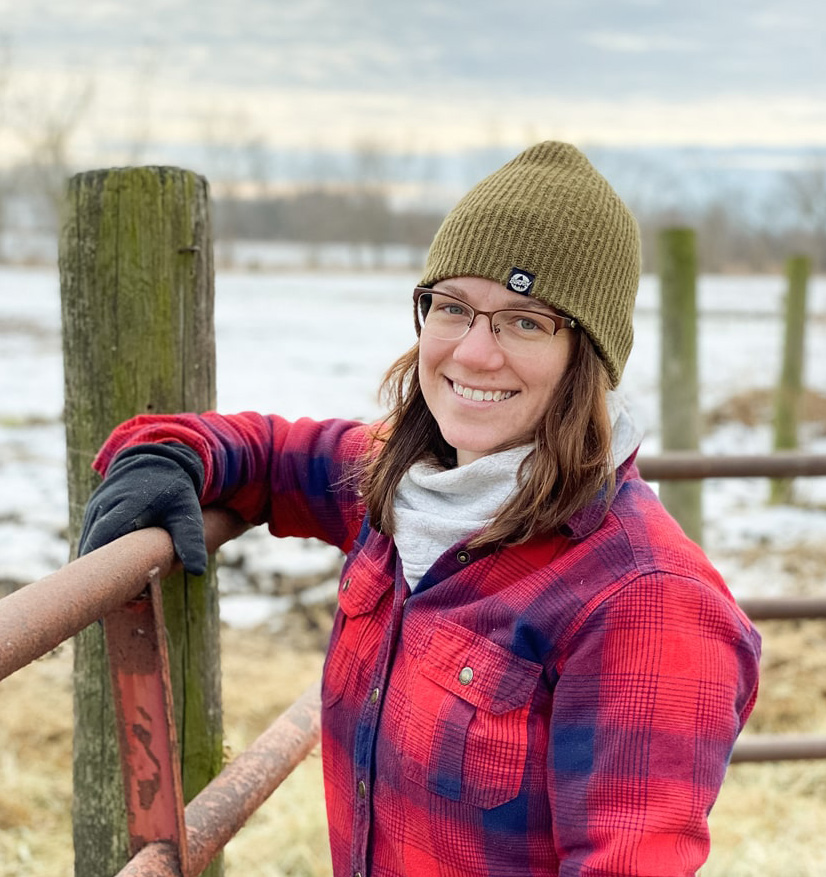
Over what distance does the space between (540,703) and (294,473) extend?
0.72 metres

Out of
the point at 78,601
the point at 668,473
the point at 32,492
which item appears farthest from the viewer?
the point at 32,492

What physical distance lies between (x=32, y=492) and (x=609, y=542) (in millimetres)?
5402

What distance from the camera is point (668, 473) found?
262 centimetres

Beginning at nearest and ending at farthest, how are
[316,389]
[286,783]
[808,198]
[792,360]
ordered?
[286,783] → [792,360] → [316,389] → [808,198]

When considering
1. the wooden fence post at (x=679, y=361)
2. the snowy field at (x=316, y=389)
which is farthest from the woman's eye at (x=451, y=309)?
the wooden fence post at (x=679, y=361)

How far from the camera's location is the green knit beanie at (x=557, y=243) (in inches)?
56.6

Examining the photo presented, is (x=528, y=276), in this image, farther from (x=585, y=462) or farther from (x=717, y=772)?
(x=717, y=772)

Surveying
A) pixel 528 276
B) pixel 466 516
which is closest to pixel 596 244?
pixel 528 276

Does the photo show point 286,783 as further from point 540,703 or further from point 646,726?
point 646,726

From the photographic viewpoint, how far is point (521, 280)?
144cm

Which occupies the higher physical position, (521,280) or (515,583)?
(521,280)

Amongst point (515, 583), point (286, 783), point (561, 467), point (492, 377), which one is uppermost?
point (492, 377)

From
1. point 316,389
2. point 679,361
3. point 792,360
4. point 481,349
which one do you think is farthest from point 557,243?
point 316,389

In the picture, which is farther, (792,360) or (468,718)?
(792,360)
